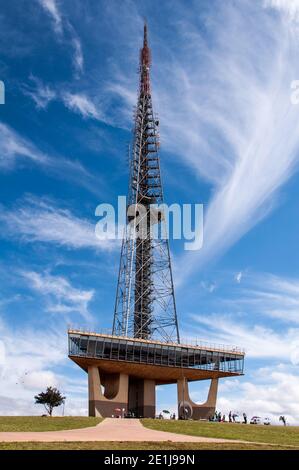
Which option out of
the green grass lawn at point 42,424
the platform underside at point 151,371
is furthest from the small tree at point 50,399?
the green grass lawn at point 42,424

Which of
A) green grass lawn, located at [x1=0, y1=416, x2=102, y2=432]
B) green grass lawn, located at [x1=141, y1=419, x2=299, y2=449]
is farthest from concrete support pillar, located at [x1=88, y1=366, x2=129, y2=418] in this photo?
green grass lawn, located at [x1=141, y1=419, x2=299, y2=449]

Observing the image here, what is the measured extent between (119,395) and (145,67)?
245 feet

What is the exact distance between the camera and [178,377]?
94.8 metres

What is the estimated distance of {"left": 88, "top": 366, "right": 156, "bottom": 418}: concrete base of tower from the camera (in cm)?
8244

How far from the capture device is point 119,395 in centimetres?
8594

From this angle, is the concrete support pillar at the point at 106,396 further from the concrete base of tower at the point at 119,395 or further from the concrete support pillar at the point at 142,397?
the concrete support pillar at the point at 142,397

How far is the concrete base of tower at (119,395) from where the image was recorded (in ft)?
270

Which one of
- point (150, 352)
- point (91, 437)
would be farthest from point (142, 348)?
point (91, 437)

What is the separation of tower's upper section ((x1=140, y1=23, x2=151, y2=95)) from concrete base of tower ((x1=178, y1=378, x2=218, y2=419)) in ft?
228

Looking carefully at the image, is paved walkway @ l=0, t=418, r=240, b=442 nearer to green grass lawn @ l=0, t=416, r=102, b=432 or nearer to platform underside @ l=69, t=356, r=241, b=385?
green grass lawn @ l=0, t=416, r=102, b=432

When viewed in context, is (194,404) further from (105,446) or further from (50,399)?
(105,446)

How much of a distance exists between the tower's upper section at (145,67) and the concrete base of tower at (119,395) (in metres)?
68.5

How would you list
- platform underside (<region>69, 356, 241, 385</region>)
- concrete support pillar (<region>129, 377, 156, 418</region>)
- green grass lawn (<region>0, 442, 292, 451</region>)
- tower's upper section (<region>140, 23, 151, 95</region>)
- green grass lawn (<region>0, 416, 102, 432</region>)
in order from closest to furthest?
green grass lawn (<region>0, 442, 292, 451</region>)
green grass lawn (<region>0, 416, 102, 432</region>)
platform underside (<region>69, 356, 241, 385</region>)
concrete support pillar (<region>129, 377, 156, 418</region>)
tower's upper section (<region>140, 23, 151, 95</region>)
